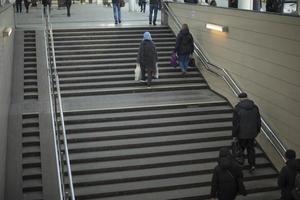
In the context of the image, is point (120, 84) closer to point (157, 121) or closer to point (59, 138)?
point (157, 121)

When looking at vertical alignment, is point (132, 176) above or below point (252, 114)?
below

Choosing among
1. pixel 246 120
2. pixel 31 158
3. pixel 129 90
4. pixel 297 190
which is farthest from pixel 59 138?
pixel 297 190

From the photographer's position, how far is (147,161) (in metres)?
9.94

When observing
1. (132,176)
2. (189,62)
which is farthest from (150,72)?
(132,176)

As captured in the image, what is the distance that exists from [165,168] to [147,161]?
0.40 m

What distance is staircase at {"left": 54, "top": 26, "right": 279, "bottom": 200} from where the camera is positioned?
943 cm

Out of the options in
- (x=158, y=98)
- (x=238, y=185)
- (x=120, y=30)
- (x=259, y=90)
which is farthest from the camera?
(x=120, y=30)

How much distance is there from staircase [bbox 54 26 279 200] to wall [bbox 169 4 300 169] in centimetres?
89

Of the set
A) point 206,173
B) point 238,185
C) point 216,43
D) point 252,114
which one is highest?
point 216,43

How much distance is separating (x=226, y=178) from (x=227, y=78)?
200 inches

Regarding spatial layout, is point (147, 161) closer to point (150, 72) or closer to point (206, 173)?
point (206, 173)

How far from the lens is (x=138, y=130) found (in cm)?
1084

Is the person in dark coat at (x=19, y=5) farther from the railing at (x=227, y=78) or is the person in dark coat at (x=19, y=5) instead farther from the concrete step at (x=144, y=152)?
the concrete step at (x=144, y=152)

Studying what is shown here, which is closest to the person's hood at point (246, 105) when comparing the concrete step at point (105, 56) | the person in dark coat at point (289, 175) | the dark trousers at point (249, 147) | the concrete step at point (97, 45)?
the dark trousers at point (249, 147)
